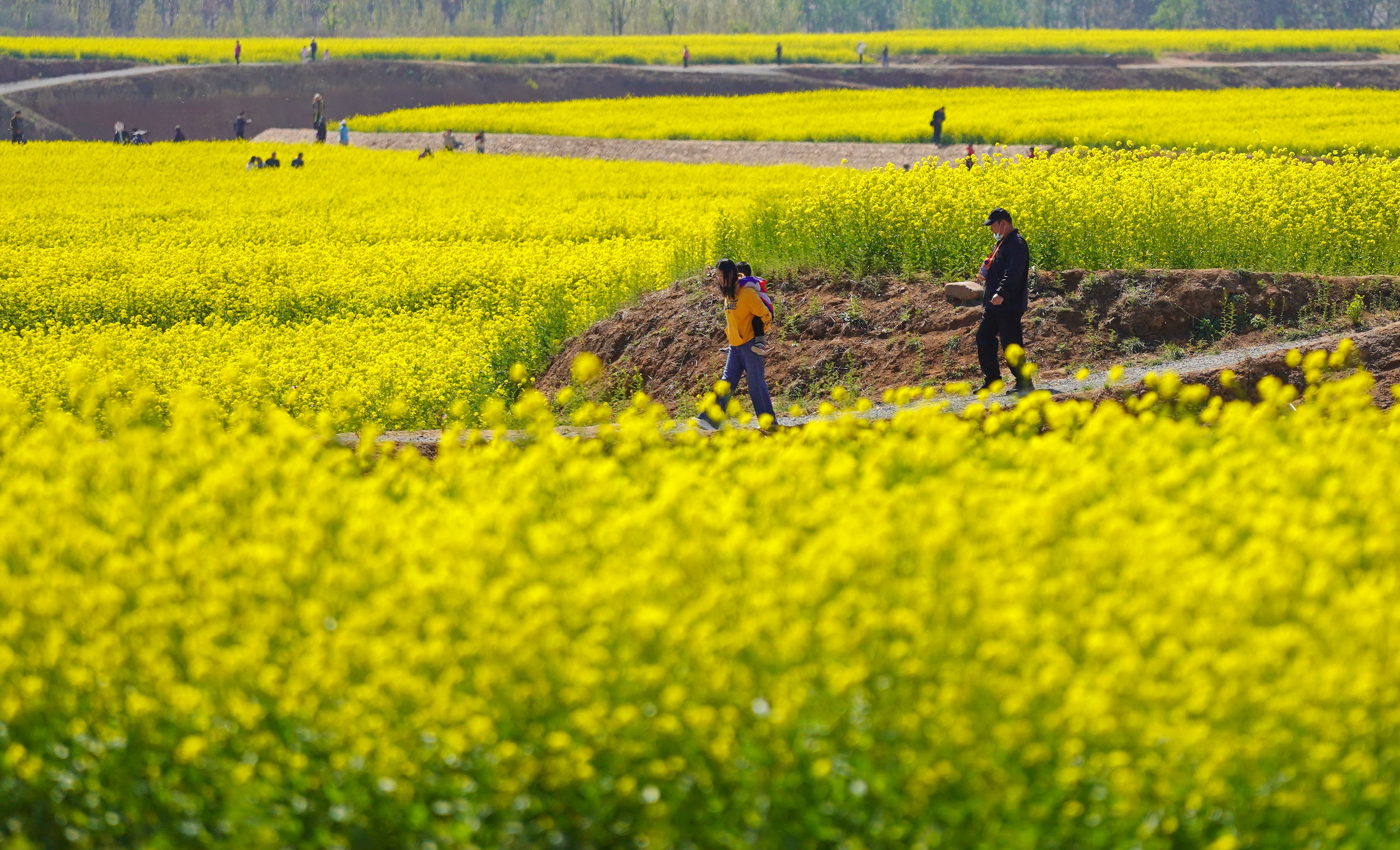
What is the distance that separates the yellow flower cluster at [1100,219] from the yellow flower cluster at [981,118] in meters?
15.8

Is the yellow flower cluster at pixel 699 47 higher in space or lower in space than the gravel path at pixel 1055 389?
higher

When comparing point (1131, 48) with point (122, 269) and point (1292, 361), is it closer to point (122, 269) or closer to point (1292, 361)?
point (122, 269)

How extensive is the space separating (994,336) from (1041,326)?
5.79 feet

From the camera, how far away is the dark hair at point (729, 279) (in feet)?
33.9

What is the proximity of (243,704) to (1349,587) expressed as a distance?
3944 millimetres

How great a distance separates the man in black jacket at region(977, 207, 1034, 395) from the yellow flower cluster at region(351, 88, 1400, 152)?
2141 cm

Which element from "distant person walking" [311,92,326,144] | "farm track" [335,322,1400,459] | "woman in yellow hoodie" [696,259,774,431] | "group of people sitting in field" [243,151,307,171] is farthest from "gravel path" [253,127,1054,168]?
"woman in yellow hoodie" [696,259,774,431]

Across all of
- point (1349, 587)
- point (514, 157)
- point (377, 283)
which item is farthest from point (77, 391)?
point (514, 157)

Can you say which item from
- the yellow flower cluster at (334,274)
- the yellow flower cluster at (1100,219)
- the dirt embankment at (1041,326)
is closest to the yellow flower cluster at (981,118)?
the yellow flower cluster at (334,274)

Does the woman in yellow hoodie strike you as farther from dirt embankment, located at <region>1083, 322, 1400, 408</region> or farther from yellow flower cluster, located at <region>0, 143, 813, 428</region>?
dirt embankment, located at <region>1083, 322, 1400, 408</region>

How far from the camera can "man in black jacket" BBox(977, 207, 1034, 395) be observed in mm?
10234

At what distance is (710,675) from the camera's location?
4090 mm

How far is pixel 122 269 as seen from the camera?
21.3 m

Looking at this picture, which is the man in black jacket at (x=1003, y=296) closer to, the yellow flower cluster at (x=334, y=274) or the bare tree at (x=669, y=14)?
the yellow flower cluster at (x=334, y=274)
